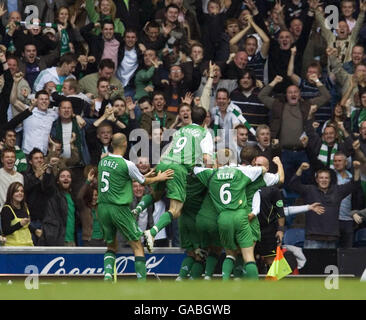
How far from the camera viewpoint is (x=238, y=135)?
20.1 m

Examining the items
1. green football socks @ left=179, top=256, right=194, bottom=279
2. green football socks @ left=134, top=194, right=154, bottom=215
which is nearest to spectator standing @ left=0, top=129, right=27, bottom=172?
green football socks @ left=134, top=194, right=154, bottom=215

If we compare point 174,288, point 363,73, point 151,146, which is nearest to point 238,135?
point 151,146

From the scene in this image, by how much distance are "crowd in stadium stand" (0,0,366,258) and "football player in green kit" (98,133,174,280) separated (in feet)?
7.65

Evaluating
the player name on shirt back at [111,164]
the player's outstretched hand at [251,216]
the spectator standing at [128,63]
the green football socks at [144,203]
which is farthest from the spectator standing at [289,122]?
the player name on shirt back at [111,164]

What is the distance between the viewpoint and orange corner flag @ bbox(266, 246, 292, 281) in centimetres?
1661

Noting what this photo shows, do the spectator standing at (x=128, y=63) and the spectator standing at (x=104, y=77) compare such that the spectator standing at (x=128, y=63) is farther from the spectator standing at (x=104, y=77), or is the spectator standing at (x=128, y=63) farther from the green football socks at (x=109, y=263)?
the green football socks at (x=109, y=263)

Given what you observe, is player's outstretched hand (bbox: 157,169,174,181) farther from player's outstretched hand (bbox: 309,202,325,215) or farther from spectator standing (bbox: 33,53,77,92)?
spectator standing (bbox: 33,53,77,92)

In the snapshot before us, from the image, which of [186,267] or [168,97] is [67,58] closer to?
[168,97]

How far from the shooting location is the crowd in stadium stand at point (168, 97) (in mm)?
19141

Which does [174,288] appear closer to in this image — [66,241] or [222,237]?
[222,237]

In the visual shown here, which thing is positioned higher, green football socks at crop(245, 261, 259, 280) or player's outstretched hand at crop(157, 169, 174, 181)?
player's outstretched hand at crop(157, 169, 174, 181)

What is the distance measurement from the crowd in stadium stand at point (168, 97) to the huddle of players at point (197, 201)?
2.39 m
